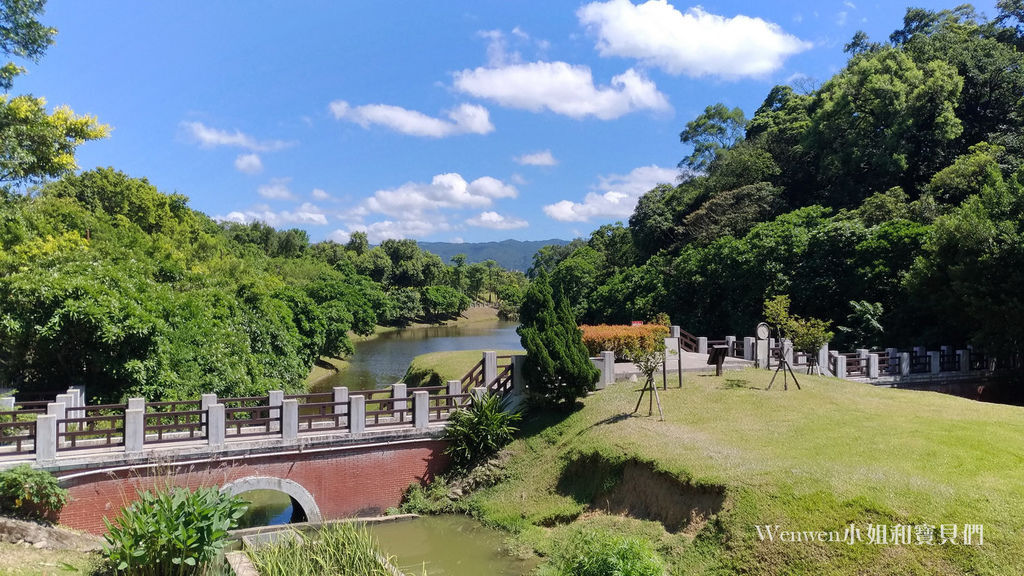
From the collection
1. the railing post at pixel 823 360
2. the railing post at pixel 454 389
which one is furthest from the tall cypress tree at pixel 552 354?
the railing post at pixel 823 360

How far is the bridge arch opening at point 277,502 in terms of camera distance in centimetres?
1417

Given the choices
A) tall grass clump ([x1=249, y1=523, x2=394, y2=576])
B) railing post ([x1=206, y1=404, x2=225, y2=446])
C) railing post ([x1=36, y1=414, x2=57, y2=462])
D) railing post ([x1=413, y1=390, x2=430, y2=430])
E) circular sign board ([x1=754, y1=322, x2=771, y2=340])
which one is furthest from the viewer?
circular sign board ([x1=754, y1=322, x2=771, y2=340])

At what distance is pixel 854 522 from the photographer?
30.8ft

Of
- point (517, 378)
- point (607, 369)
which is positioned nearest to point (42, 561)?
point (517, 378)

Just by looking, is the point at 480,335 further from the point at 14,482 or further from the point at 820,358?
the point at 14,482

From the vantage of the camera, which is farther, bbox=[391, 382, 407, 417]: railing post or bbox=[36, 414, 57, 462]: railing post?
bbox=[391, 382, 407, 417]: railing post

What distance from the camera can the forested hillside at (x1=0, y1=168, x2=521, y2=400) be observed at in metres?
16.9

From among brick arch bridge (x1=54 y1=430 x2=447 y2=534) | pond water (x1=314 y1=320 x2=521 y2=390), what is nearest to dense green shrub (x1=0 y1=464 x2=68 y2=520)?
brick arch bridge (x1=54 y1=430 x2=447 y2=534)

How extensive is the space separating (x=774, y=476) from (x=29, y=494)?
1378 cm

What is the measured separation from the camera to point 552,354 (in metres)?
16.9

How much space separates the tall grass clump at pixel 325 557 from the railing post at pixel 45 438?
233 inches

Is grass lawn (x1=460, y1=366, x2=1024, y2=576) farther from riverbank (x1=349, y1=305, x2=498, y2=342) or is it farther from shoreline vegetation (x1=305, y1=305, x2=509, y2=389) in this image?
riverbank (x1=349, y1=305, x2=498, y2=342)

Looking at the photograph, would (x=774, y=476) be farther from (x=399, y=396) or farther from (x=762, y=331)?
(x=762, y=331)

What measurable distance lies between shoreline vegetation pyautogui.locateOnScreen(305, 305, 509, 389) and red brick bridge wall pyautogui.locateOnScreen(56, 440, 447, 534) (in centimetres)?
1184
